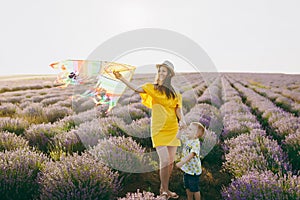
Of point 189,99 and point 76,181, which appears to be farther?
point 189,99

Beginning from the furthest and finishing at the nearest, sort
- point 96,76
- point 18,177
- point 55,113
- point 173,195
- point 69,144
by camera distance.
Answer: point 55,113 → point 69,144 → point 96,76 → point 173,195 → point 18,177

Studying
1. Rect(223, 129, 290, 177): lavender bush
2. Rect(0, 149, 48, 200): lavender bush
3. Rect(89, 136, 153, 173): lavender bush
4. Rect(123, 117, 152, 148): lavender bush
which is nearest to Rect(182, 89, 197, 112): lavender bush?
Rect(123, 117, 152, 148): lavender bush

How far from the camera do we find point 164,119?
3318 mm

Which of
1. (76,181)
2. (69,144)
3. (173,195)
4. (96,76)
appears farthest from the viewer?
(69,144)

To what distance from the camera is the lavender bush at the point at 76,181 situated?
2.74 meters

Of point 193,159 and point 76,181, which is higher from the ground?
point 193,159

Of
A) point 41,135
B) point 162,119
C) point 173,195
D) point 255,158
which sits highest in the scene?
point 162,119

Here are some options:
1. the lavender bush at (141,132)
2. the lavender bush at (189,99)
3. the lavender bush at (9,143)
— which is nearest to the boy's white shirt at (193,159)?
the lavender bush at (141,132)

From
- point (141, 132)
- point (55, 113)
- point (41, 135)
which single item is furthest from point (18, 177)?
point (55, 113)

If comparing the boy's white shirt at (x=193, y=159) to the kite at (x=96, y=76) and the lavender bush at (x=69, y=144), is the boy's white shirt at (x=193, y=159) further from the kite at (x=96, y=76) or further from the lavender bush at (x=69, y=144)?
the lavender bush at (x=69, y=144)

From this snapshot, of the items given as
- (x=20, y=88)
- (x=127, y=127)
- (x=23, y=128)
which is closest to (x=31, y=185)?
(x=127, y=127)

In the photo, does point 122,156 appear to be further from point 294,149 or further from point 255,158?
point 294,149

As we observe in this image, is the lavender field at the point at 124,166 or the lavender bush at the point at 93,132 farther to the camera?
the lavender bush at the point at 93,132

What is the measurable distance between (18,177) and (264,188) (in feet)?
8.39
